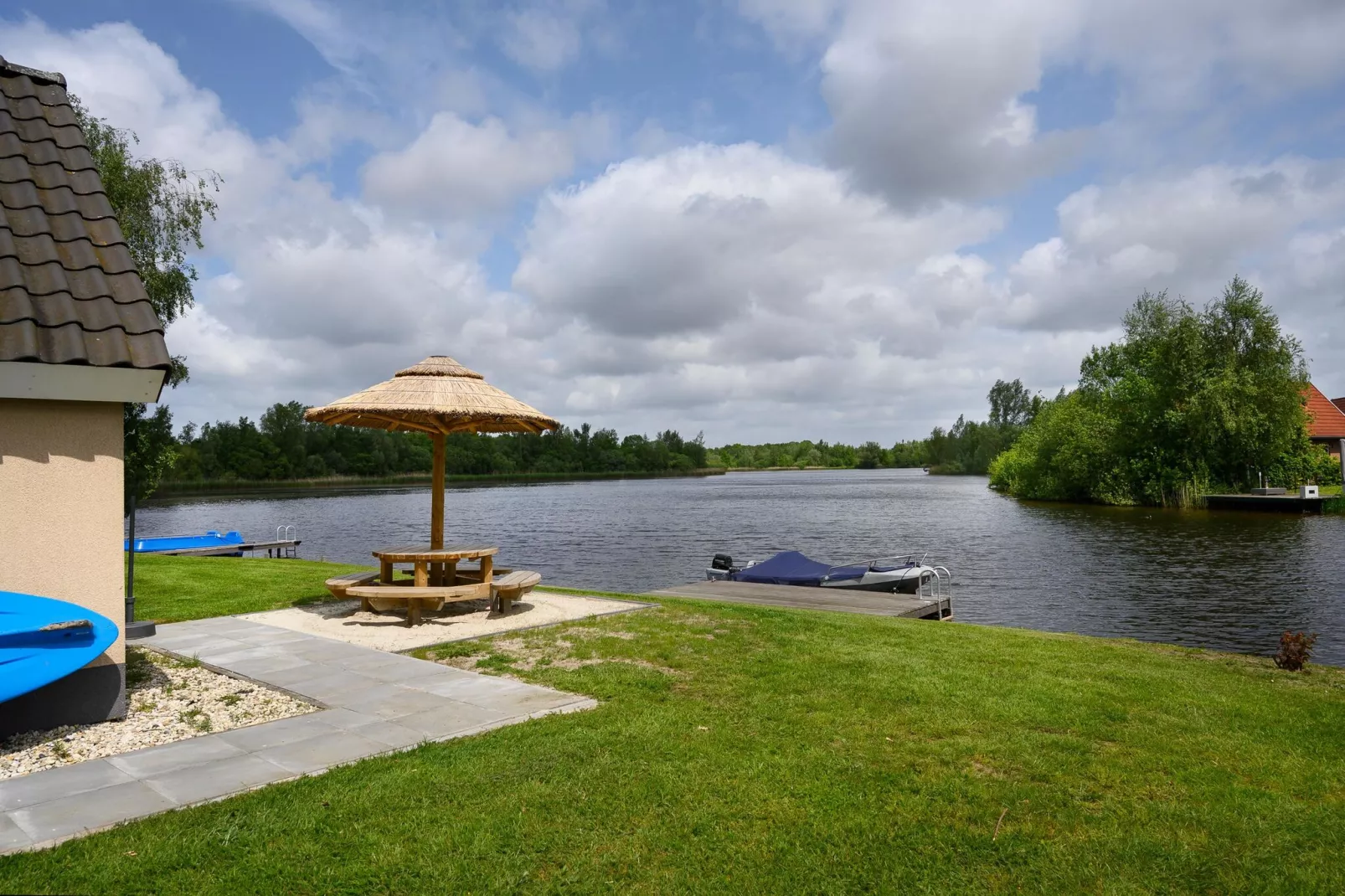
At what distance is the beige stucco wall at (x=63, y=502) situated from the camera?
4.89 meters

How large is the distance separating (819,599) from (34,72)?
12294mm

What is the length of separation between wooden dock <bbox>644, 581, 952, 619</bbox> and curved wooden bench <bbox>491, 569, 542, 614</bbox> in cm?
324

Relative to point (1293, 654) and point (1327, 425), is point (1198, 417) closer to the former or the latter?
point (1327, 425)

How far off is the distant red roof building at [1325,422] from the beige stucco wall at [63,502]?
2135 inches

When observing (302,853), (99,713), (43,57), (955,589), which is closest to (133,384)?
(99,713)

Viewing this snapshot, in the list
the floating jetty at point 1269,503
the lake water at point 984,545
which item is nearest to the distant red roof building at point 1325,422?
the floating jetty at point 1269,503

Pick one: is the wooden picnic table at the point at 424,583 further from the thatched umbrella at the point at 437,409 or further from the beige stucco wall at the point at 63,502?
the beige stucco wall at the point at 63,502

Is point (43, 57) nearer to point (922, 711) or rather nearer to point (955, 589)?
point (922, 711)

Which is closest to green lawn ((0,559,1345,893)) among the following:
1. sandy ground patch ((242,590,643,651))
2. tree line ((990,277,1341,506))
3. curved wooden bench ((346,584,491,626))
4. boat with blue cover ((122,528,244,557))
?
sandy ground patch ((242,590,643,651))

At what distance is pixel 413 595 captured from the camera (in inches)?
364

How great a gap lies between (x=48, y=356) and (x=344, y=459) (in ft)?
336

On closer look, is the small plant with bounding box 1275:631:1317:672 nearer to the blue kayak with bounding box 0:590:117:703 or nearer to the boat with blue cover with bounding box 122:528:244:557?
the blue kayak with bounding box 0:590:117:703

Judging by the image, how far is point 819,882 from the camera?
134 inches

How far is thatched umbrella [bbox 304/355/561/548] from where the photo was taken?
9172mm
